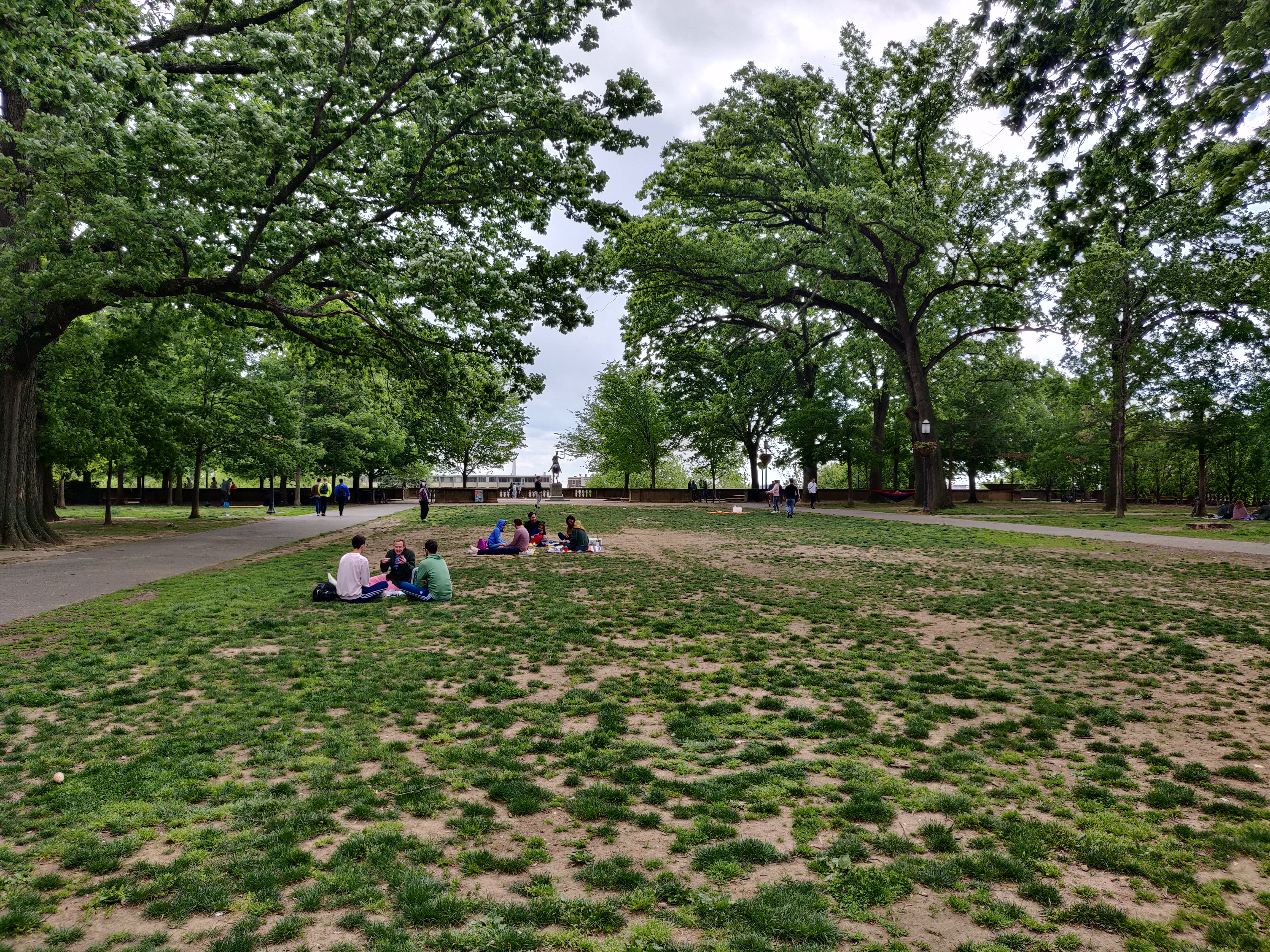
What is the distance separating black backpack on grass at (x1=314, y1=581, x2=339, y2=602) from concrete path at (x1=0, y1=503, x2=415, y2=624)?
3317 mm

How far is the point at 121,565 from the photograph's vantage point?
13617 mm

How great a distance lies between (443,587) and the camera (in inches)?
406

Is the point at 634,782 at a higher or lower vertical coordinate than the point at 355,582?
lower

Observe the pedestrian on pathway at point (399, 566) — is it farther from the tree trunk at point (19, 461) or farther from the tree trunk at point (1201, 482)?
the tree trunk at point (1201, 482)

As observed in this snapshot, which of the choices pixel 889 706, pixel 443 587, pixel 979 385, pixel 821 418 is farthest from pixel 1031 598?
pixel 979 385

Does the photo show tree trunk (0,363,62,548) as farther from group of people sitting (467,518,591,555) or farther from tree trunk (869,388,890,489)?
tree trunk (869,388,890,489)

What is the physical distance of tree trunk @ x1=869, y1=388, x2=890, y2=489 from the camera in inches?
1585

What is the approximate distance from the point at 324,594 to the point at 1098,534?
21.9 metres

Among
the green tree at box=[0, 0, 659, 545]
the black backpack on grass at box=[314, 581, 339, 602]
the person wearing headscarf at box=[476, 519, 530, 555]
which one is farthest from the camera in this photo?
the person wearing headscarf at box=[476, 519, 530, 555]

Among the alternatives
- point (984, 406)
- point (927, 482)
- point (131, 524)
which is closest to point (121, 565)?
point (131, 524)

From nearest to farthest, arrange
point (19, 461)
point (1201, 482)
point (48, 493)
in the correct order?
point (19, 461) → point (48, 493) → point (1201, 482)

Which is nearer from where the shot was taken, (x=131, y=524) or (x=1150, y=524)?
(x=1150, y=524)

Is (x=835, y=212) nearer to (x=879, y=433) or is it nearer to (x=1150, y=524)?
(x=1150, y=524)

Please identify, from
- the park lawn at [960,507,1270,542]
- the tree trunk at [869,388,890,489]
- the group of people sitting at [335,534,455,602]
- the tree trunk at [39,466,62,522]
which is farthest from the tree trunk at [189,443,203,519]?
the tree trunk at [869,388,890,489]
